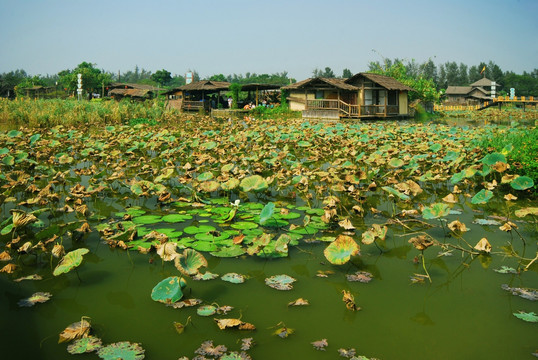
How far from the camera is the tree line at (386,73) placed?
30.3m

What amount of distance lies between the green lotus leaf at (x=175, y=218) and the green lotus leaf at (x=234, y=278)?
1164mm

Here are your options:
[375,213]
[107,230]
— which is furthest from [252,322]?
[375,213]

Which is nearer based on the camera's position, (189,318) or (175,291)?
(189,318)

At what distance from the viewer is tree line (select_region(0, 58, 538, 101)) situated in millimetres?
30328

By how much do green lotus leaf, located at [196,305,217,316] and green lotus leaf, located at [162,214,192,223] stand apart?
1.52 m

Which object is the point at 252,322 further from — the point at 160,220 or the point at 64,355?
the point at 160,220

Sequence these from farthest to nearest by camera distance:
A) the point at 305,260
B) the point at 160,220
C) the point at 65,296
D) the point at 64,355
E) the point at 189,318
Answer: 1. the point at 160,220
2. the point at 305,260
3. the point at 65,296
4. the point at 189,318
5. the point at 64,355

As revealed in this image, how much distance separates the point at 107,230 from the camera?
122 inches

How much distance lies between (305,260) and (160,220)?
143 centimetres

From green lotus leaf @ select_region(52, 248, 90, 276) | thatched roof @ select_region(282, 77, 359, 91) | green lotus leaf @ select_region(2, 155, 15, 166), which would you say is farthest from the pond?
thatched roof @ select_region(282, 77, 359, 91)

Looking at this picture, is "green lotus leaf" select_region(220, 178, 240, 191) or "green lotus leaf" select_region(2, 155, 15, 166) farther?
"green lotus leaf" select_region(2, 155, 15, 166)

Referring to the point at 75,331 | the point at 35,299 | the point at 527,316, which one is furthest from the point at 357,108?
the point at 75,331

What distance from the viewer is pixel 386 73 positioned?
3059cm

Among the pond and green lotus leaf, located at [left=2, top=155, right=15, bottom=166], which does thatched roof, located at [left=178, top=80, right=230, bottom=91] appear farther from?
the pond
